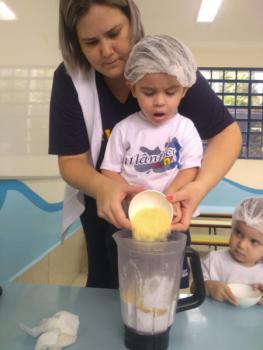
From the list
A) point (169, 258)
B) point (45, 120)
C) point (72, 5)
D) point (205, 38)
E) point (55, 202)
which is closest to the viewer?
point (169, 258)

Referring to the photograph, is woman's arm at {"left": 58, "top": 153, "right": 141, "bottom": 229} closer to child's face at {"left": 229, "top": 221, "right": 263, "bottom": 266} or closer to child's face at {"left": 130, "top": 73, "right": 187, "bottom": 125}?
child's face at {"left": 130, "top": 73, "right": 187, "bottom": 125}

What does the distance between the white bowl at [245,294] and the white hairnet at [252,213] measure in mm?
432

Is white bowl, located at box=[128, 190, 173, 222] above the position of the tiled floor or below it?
above

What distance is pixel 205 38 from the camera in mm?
4840

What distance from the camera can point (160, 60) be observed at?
0.90 m

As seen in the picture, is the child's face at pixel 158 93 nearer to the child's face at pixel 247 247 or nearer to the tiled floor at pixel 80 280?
the child's face at pixel 247 247

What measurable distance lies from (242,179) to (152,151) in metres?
4.23

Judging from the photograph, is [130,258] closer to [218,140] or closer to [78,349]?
[78,349]

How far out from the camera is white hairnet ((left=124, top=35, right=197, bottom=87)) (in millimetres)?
896

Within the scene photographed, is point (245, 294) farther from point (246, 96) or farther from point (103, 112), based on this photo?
point (246, 96)

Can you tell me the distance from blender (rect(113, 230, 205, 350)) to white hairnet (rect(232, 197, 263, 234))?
0.81 meters

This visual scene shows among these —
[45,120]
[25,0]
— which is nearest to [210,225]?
[45,120]

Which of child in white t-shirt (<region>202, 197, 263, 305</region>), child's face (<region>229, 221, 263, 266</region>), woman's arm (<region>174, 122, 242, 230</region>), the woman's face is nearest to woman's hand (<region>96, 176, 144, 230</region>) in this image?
woman's arm (<region>174, 122, 242, 230</region>)

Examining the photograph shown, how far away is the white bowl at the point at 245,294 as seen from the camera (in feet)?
2.85
